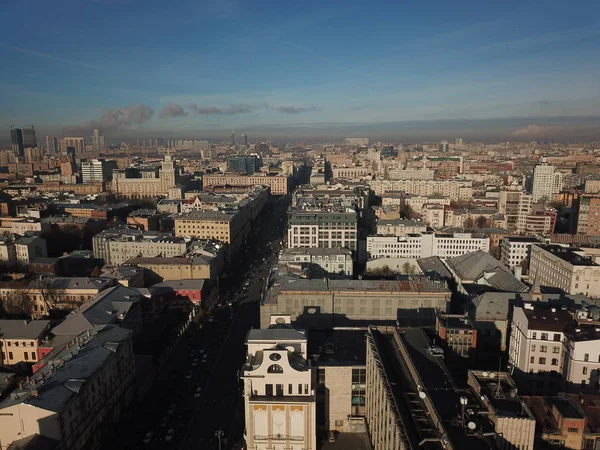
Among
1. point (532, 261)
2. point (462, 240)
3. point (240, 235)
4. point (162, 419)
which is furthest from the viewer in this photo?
point (240, 235)

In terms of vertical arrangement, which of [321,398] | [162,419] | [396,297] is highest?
[396,297]

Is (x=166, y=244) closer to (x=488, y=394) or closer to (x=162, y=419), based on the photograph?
(x=162, y=419)

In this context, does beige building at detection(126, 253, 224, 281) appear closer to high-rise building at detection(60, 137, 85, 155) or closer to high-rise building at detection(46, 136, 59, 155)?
high-rise building at detection(60, 137, 85, 155)

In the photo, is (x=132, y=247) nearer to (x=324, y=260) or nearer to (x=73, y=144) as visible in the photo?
(x=324, y=260)

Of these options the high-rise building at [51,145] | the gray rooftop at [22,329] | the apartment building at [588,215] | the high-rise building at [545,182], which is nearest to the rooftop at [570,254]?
the apartment building at [588,215]

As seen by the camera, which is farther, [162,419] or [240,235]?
[240,235]

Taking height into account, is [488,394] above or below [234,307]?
above

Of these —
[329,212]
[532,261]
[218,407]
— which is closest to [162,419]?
[218,407]

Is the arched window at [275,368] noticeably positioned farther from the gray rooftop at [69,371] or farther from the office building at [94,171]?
the office building at [94,171]
